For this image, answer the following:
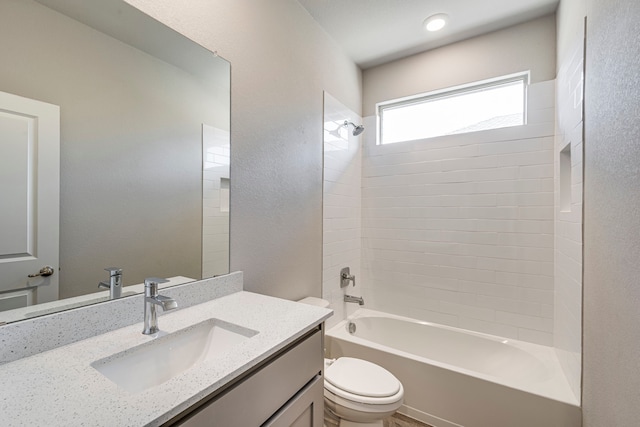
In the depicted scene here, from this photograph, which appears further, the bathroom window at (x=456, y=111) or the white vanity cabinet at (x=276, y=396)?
the bathroom window at (x=456, y=111)

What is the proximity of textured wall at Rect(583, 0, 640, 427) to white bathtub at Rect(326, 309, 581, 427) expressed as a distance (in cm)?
21

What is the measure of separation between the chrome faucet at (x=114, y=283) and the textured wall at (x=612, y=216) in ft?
5.35

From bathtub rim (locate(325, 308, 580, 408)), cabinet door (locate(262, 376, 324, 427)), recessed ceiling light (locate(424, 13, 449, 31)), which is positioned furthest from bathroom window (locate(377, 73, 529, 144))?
cabinet door (locate(262, 376, 324, 427))

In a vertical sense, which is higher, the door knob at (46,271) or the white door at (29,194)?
the white door at (29,194)

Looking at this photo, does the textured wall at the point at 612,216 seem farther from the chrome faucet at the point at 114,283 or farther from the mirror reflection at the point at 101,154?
the chrome faucet at the point at 114,283

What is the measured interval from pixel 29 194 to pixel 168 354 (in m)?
0.65

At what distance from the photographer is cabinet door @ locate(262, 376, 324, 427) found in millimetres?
871

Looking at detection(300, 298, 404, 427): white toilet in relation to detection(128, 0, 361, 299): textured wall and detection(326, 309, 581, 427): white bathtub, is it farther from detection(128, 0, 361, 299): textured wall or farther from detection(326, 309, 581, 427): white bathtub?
detection(128, 0, 361, 299): textured wall

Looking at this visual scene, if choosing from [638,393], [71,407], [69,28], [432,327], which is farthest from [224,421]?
[432,327]

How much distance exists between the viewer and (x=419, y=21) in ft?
6.83

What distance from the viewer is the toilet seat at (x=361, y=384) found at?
54.9 inches

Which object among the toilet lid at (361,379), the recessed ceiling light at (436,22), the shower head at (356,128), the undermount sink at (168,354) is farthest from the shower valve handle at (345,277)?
the recessed ceiling light at (436,22)

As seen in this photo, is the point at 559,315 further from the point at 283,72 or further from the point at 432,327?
the point at 283,72

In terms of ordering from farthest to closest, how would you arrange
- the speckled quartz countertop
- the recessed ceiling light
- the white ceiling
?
the recessed ceiling light → the white ceiling → the speckled quartz countertop
